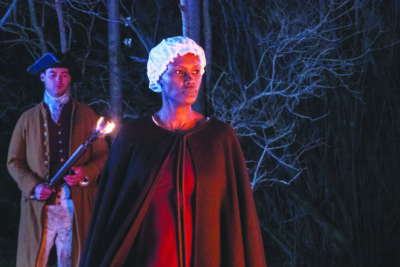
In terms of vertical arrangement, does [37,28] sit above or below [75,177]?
above

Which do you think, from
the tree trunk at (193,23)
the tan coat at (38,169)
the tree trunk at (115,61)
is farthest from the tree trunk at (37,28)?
the tan coat at (38,169)

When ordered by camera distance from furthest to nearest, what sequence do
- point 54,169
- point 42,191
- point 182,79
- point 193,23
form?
1. point 193,23
2. point 54,169
3. point 42,191
4. point 182,79

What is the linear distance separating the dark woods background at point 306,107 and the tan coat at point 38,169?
179 cm

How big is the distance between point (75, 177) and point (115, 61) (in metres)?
2.43

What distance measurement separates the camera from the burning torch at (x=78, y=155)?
466cm

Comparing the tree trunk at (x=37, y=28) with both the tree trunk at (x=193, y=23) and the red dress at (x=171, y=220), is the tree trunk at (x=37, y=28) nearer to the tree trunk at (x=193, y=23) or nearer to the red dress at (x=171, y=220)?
the tree trunk at (x=193, y=23)

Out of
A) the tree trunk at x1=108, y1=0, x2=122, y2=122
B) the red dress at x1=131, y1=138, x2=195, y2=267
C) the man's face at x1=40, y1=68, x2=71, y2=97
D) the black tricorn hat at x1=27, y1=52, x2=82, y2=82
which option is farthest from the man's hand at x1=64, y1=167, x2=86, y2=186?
the tree trunk at x1=108, y1=0, x2=122, y2=122

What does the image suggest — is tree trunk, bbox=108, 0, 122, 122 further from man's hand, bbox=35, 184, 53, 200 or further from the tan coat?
man's hand, bbox=35, 184, 53, 200

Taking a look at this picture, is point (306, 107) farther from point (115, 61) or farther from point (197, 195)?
point (197, 195)

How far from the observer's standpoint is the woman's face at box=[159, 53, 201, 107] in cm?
339

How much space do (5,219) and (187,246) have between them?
7.42m

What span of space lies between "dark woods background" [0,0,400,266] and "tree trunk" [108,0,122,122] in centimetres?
4

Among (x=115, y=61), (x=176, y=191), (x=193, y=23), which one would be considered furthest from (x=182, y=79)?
(x=115, y=61)

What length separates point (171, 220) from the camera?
10.8ft
